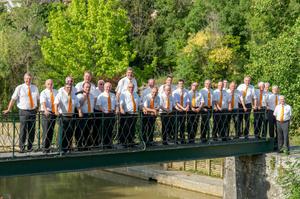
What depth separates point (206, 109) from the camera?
60.1ft

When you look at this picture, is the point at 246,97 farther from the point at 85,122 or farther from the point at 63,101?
the point at 63,101

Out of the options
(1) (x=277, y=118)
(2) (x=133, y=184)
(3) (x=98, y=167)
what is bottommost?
(2) (x=133, y=184)

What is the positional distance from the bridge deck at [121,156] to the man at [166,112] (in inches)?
15.9

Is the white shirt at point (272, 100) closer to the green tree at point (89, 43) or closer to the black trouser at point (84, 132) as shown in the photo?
the black trouser at point (84, 132)

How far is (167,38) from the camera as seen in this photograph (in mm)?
48406

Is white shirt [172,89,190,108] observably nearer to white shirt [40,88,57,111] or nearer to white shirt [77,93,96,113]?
white shirt [77,93,96,113]

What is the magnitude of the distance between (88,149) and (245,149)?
5484 millimetres

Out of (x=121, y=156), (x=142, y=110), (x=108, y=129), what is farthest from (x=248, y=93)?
(x=108, y=129)

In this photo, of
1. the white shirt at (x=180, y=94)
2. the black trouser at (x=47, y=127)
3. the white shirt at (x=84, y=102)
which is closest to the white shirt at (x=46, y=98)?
the black trouser at (x=47, y=127)

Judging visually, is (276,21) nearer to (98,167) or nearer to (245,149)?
(245,149)

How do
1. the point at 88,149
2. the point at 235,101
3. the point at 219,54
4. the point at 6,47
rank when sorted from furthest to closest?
the point at 6,47, the point at 219,54, the point at 235,101, the point at 88,149

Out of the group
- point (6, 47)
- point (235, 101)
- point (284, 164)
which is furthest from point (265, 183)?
point (6, 47)

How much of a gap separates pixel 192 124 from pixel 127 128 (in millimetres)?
2181

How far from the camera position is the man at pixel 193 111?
1789 cm
